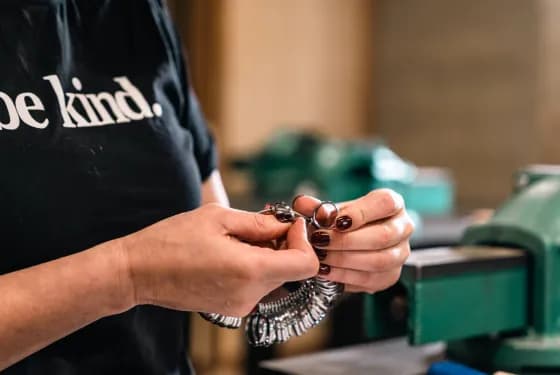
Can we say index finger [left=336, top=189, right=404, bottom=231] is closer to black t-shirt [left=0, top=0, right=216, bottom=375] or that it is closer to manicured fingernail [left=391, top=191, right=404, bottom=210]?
manicured fingernail [left=391, top=191, right=404, bottom=210]

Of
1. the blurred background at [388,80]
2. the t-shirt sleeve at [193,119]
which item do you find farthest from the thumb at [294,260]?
the blurred background at [388,80]

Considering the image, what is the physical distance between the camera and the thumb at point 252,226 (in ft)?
2.07

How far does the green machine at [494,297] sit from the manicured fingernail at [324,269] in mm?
148

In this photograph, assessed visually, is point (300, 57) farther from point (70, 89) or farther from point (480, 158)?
point (70, 89)

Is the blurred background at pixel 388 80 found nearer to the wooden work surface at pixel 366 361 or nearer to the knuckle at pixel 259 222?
the wooden work surface at pixel 366 361

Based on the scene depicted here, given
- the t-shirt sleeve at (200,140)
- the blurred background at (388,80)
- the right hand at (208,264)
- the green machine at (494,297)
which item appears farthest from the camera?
the blurred background at (388,80)

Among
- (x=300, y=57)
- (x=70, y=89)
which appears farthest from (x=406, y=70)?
(x=70, y=89)

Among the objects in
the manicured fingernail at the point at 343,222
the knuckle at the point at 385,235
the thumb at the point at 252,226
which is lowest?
the knuckle at the point at 385,235

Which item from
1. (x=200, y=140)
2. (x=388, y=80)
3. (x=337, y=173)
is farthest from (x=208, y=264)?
Answer: (x=388, y=80)

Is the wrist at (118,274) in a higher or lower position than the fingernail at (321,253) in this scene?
higher

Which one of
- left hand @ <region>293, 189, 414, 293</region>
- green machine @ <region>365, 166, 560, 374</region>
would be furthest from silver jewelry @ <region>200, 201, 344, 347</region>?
green machine @ <region>365, 166, 560, 374</region>

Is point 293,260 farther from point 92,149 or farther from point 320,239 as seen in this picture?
point 92,149

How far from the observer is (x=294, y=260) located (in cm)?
63

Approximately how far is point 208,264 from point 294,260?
0.24 ft
